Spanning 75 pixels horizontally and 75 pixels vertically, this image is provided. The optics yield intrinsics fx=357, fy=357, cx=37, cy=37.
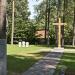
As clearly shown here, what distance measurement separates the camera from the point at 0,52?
7.14 metres

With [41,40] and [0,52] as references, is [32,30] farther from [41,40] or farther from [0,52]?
[0,52]

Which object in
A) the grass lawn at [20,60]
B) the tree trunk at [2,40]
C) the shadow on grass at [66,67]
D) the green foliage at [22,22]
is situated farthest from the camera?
the green foliage at [22,22]

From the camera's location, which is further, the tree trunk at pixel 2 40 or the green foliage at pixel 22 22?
the green foliage at pixel 22 22

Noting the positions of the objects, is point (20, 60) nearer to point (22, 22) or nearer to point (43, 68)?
point (43, 68)

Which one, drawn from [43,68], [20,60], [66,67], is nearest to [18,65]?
[43,68]

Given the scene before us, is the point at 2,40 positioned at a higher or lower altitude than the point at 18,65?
higher

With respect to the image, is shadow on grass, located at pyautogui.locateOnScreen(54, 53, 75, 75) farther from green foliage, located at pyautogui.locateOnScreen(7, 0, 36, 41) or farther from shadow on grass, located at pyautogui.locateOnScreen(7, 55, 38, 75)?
green foliage, located at pyautogui.locateOnScreen(7, 0, 36, 41)

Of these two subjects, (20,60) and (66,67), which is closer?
(66,67)

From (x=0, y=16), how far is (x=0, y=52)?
807 mm

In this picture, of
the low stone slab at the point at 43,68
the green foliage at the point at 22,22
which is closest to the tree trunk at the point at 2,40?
the low stone slab at the point at 43,68

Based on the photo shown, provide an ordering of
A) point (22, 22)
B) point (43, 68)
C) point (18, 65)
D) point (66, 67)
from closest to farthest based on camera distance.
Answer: point (43, 68) → point (66, 67) → point (18, 65) → point (22, 22)

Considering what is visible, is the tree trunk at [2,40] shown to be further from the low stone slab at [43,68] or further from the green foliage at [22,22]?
the green foliage at [22,22]

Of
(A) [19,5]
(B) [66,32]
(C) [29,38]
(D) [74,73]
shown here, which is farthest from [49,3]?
(D) [74,73]

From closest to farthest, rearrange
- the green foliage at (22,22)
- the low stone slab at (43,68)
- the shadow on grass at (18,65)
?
1. the low stone slab at (43,68)
2. the shadow on grass at (18,65)
3. the green foliage at (22,22)
